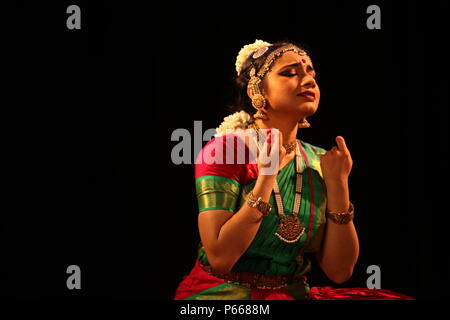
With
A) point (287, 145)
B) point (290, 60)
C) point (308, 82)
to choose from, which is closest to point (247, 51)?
point (290, 60)

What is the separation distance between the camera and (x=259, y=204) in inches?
77.7

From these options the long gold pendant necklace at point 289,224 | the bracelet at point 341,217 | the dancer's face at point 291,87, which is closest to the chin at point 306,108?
the dancer's face at point 291,87

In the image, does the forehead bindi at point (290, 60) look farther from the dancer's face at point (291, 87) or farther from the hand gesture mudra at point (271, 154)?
the hand gesture mudra at point (271, 154)

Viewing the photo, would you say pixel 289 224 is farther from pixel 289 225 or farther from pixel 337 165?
pixel 337 165

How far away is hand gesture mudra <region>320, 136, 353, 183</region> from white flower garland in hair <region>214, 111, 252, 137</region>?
0.34 metres

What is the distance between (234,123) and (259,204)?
406 mm

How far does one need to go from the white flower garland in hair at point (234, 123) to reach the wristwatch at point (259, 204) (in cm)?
34

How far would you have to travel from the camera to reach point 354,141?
8.91 feet

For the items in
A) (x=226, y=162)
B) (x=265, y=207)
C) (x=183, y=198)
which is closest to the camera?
(x=265, y=207)

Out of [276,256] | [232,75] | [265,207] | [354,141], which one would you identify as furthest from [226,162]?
[354,141]

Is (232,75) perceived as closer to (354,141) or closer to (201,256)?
→ (354,141)

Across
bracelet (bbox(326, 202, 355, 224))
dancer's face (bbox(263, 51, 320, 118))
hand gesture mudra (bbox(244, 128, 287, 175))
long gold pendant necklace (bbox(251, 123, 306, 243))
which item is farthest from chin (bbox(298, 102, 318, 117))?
bracelet (bbox(326, 202, 355, 224))

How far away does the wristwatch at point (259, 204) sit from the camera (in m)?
1.97

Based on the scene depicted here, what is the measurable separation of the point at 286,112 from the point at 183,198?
2.35ft
